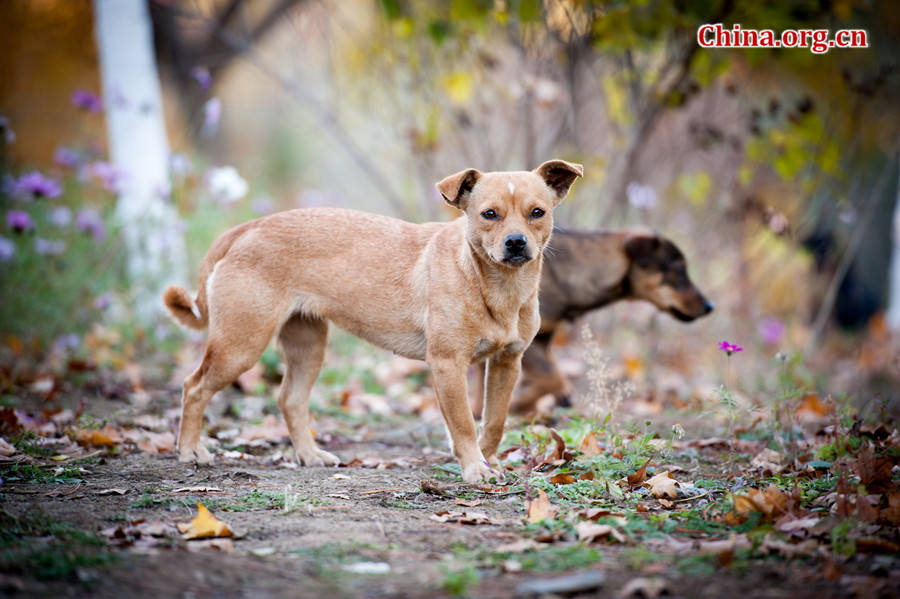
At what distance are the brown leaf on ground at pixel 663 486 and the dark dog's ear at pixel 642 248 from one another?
3002mm

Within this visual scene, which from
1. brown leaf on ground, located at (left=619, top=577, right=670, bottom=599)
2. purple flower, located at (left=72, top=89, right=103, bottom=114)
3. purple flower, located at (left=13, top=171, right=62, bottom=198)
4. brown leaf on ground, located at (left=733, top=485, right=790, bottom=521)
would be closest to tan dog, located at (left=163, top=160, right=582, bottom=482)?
Answer: brown leaf on ground, located at (left=733, top=485, right=790, bottom=521)

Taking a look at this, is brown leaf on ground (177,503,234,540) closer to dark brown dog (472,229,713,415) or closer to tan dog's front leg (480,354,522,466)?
tan dog's front leg (480,354,522,466)

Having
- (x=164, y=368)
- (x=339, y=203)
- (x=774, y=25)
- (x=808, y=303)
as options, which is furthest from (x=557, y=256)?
(x=808, y=303)

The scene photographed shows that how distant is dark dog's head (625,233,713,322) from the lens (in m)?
6.62

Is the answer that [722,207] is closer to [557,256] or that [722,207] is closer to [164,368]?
[557,256]

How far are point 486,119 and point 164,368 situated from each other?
4.26 meters

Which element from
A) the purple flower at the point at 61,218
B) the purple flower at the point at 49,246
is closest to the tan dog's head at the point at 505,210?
the purple flower at the point at 49,246

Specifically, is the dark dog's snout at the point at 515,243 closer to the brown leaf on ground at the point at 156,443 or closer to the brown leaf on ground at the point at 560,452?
the brown leaf on ground at the point at 560,452

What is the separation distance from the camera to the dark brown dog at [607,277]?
6523mm

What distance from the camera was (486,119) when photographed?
28.3ft

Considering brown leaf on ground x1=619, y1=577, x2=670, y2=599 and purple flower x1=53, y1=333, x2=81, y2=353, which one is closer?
brown leaf on ground x1=619, y1=577, x2=670, y2=599

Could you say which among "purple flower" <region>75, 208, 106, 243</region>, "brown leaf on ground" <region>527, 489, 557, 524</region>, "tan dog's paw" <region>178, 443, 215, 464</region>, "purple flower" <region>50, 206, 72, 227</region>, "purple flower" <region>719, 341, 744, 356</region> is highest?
"purple flower" <region>50, 206, 72, 227</region>

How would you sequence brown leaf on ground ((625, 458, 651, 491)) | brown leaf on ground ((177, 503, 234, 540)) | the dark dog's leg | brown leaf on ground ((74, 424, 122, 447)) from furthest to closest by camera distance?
the dark dog's leg → brown leaf on ground ((74, 424, 122, 447)) → brown leaf on ground ((625, 458, 651, 491)) → brown leaf on ground ((177, 503, 234, 540))

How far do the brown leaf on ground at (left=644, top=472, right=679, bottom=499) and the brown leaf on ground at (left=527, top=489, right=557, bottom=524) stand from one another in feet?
1.96
